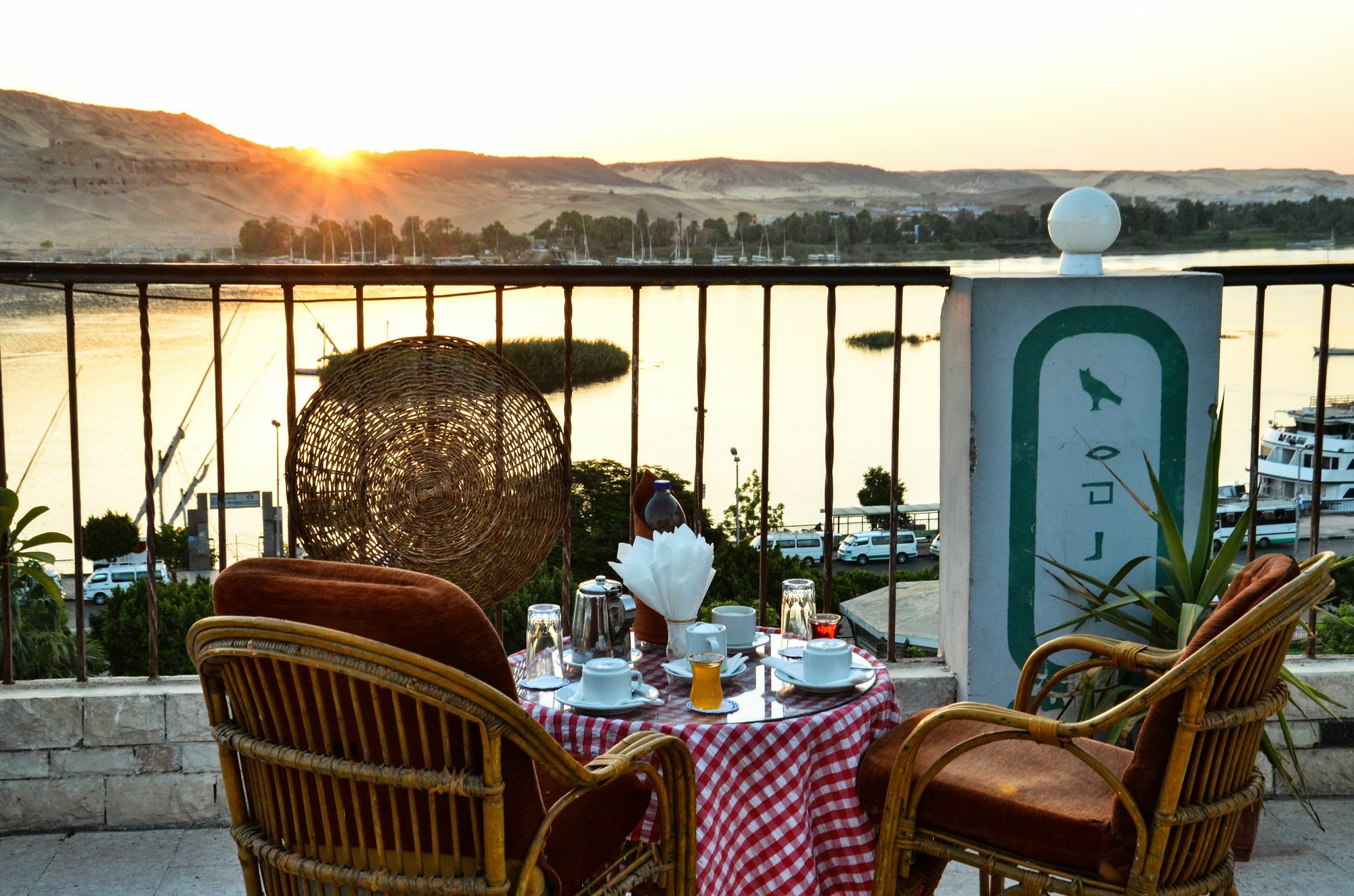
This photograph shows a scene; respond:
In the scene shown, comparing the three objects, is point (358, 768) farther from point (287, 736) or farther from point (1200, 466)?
point (1200, 466)

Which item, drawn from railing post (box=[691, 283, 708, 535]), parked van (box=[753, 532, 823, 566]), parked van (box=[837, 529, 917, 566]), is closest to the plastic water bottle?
railing post (box=[691, 283, 708, 535])

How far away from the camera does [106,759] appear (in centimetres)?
279

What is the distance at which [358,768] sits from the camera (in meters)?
1.42

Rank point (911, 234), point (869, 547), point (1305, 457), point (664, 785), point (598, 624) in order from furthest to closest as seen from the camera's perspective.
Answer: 1. point (869, 547)
2. point (1305, 457)
3. point (911, 234)
4. point (598, 624)
5. point (664, 785)

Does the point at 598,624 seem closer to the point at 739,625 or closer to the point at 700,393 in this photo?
the point at 739,625

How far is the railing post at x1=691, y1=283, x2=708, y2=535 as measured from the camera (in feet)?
9.29

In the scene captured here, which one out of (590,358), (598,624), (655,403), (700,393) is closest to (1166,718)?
(598,624)

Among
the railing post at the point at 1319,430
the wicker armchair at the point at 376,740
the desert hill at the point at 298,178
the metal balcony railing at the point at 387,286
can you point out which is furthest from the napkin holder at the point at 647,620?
the desert hill at the point at 298,178

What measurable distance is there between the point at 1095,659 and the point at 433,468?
1.63 metres

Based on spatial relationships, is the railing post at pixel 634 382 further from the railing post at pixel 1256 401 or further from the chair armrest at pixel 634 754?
the railing post at pixel 1256 401

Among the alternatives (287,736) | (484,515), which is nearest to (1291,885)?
(484,515)

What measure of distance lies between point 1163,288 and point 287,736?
238 centimetres

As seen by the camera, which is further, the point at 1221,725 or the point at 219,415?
the point at 219,415

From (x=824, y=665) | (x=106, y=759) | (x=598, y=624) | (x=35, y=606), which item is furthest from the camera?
(x=35, y=606)
